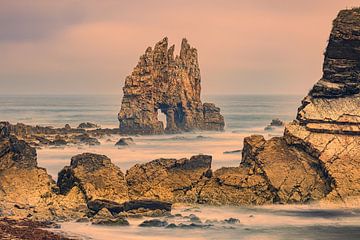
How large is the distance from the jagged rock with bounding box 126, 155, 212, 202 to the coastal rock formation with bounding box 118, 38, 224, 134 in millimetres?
81061

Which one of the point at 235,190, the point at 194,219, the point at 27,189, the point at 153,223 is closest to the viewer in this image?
the point at 153,223

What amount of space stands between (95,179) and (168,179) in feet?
14.7

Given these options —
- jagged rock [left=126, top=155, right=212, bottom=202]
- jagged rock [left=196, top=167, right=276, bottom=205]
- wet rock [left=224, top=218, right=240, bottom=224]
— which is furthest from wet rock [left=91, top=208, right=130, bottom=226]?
jagged rock [left=196, top=167, right=276, bottom=205]

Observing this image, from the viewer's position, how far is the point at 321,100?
53.8 meters

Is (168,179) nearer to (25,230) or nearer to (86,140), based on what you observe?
(25,230)

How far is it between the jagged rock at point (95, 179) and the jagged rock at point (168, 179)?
928 millimetres

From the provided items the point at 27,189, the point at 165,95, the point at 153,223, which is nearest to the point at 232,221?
the point at 153,223

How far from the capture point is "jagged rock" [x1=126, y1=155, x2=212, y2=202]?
169ft

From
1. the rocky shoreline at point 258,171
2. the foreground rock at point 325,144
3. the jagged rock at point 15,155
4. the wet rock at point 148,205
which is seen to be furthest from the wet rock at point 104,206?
the foreground rock at point 325,144

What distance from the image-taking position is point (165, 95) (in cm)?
14075

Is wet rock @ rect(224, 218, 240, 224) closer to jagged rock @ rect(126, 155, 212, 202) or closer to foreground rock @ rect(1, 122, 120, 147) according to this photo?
jagged rock @ rect(126, 155, 212, 202)

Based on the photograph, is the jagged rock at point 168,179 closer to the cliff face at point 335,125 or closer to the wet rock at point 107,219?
the cliff face at point 335,125

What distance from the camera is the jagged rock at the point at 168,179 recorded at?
51.4 metres

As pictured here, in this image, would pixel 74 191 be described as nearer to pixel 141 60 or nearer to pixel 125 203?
pixel 125 203
